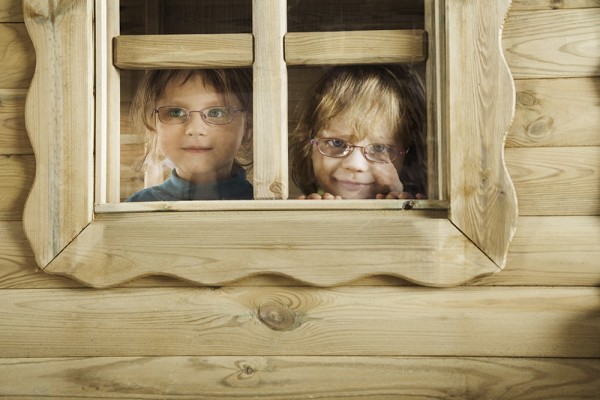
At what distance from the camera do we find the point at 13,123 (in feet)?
3.94

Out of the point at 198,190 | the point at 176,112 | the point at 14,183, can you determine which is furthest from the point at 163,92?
the point at 14,183

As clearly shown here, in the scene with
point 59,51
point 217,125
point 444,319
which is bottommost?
point 444,319

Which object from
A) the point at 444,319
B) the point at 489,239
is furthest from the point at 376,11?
the point at 444,319

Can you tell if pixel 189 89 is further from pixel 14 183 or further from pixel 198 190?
pixel 14 183

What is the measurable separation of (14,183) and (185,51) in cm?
37

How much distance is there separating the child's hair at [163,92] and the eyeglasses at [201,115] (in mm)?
14

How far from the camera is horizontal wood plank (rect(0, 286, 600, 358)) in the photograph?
112 centimetres

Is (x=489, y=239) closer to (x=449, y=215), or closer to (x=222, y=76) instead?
(x=449, y=215)

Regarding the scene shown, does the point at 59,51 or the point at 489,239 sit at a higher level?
the point at 59,51

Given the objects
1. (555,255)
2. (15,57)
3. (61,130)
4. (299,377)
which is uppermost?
(15,57)

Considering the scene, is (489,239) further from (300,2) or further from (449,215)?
(300,2)

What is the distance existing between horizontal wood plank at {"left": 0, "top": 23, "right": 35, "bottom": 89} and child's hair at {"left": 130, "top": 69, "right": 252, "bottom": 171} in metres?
0.20

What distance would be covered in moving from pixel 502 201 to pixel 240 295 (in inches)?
17.6

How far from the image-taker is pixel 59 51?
45.8 inches
